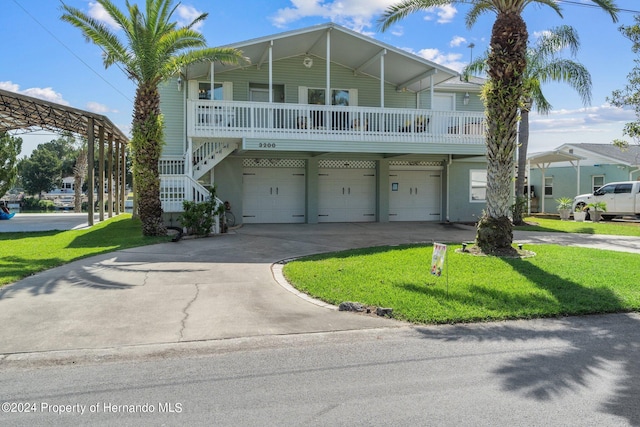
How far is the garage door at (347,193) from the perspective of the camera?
63.9 ft

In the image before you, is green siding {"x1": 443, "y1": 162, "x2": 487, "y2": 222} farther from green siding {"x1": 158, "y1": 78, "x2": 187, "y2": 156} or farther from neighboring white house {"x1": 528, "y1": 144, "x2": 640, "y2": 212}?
green siding {"x1": 158, "y1": 78, "x2": 187, "y2": 156}

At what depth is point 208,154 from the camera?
1597 centimetres

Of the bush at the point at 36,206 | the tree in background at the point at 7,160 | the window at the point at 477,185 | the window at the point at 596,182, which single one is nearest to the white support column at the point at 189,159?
the window at the point at 477,185

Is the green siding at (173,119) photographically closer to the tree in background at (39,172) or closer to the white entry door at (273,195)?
the white entry door at (273,195)

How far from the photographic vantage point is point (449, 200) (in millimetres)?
20453

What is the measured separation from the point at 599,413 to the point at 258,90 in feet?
55.6

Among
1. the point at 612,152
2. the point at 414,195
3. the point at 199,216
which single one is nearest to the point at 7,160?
the point at 199,216

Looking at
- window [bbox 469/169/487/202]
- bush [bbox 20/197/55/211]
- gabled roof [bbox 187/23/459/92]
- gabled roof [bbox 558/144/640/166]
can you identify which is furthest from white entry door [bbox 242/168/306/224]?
bush [bbox 20/197/55/211]

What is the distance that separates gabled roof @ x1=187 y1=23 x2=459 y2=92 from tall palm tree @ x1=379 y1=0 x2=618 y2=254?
597 centimetres

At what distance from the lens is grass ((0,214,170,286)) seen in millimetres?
9156

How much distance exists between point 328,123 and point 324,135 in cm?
44

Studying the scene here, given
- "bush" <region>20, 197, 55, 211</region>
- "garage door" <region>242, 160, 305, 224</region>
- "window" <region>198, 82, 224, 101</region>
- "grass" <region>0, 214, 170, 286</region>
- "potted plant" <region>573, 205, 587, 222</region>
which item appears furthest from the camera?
"bush" <region>20, 197, 55, 211</region>

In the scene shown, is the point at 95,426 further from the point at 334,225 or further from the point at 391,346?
the point at 334,225

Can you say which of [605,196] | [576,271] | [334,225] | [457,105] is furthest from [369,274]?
[605,196]
